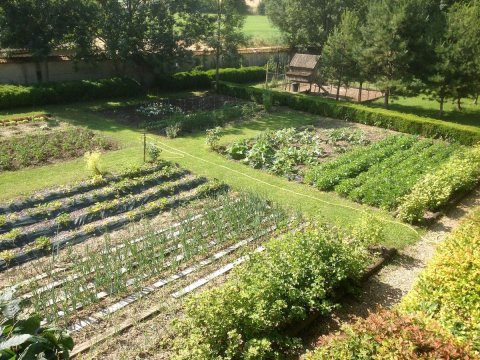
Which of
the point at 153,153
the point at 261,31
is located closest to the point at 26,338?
the point at 153,153

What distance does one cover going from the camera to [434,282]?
234 inches

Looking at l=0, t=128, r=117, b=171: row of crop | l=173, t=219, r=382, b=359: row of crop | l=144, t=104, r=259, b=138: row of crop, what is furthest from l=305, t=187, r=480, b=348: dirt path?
l=0, t=128, r=117, b=171: row of crop

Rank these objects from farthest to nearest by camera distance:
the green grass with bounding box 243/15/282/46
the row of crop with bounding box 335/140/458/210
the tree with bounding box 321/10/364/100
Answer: the green grass with bounding box 243/15/282/46 → the tree with bounding box 321/10/364/100 → the row of crop with bounding box 335/140/458/210

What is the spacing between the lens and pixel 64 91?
2119cm

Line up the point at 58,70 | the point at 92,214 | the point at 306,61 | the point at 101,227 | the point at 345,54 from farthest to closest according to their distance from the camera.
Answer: the point at 306,61
the point at 58,70
the point at 345,54
the point at 92,214
the point at 101,227

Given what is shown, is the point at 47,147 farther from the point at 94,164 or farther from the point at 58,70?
the point at 58,70

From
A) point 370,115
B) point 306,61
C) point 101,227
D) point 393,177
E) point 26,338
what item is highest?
point 306,61

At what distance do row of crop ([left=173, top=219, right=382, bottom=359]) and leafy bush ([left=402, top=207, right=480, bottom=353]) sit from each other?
1.47 m

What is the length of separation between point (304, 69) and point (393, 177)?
14.7 meters

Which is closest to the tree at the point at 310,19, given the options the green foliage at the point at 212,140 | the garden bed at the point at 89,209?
the green foliage at the point at 212,140

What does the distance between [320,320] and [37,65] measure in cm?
2169

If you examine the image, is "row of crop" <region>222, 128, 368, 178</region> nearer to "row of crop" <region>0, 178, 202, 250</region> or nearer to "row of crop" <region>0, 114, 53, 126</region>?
"row of crop" <region>0, 178, 202, 250</region>

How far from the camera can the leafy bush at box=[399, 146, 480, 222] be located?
419 inches

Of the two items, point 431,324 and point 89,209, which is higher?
point 431,324
